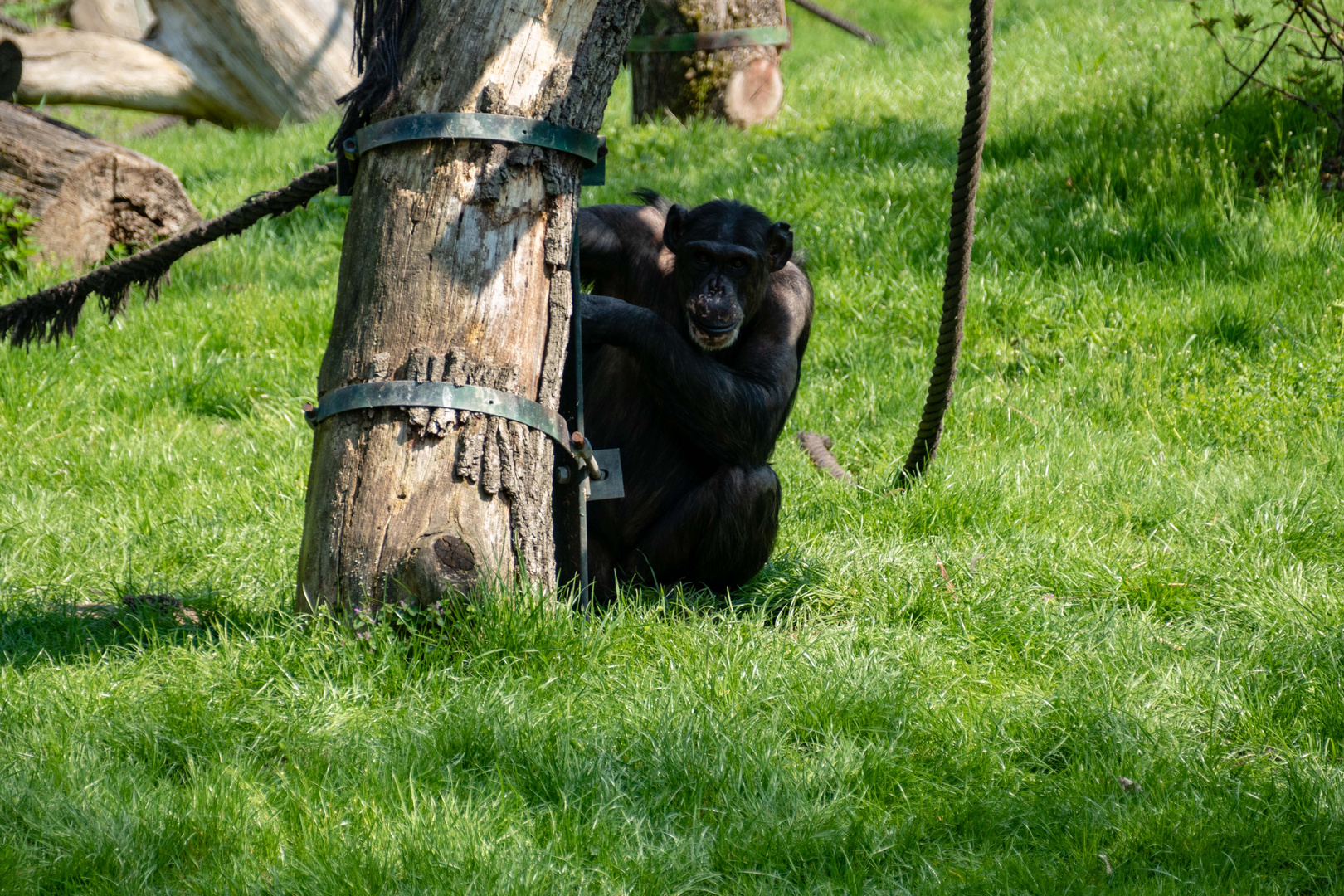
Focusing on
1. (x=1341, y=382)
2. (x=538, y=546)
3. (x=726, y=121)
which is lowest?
(x=538, y=546)

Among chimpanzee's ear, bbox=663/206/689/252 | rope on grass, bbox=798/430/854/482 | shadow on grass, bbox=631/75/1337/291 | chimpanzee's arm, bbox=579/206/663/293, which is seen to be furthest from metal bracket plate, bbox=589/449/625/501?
shadow on grass, bbox=631/75/1337/291

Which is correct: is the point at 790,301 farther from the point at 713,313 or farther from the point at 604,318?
the point at 604,318

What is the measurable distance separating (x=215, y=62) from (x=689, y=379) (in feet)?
30.7

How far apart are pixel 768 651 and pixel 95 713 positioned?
1.72 metres

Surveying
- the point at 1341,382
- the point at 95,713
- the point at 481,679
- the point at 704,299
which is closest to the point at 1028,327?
the point at 1341,382

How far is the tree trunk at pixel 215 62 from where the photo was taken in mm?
10656

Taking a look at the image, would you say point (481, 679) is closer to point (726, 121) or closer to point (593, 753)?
point (593, 753)

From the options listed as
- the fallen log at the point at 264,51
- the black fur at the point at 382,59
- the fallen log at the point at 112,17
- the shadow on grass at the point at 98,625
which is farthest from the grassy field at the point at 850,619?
the fallen log at the point at 112,17

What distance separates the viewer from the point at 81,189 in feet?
23.9

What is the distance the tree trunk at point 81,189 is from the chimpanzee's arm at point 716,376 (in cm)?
479

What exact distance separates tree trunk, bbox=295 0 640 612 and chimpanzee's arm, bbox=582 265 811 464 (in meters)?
0.51

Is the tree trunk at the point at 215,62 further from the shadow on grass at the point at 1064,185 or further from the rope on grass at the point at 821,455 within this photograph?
the rope on grass at the point at 821,455

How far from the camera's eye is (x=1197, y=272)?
6.58 m

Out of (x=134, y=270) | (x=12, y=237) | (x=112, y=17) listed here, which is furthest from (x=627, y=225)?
(x=112, y=17)
